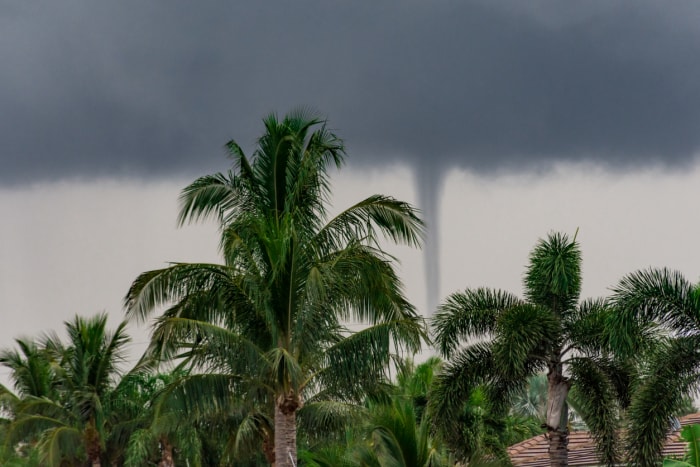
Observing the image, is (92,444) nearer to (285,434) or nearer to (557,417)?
(285,434)

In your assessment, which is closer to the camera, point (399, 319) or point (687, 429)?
point (687, 429)

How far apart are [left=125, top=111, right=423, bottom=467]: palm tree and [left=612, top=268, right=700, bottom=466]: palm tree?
4.61m

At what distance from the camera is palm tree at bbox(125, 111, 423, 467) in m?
21.7

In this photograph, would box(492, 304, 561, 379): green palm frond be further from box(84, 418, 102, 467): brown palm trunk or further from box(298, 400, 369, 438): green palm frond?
box(84, 418, 102, 467): brown palm trunk

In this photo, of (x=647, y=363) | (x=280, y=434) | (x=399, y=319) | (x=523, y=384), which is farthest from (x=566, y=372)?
(x=280, y=434)

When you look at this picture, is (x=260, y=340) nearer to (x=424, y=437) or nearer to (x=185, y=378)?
(x=185, y=378)

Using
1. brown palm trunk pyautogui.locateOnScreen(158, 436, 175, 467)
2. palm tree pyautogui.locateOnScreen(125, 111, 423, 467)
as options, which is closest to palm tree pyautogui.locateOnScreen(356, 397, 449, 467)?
palm tree pyautogui.locateOnScreen(125, 111, 423, 467)

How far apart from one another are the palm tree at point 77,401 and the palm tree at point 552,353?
15336 mm

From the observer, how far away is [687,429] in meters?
18.1

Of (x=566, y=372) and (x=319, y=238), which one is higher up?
(x=319, y=238)

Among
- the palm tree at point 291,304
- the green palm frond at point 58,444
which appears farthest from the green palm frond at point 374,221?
the green palm frond at point 58,444

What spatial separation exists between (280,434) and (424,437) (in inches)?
178

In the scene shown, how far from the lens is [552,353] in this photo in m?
26.0

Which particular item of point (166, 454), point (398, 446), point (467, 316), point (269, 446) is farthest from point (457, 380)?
point (166, 454)
